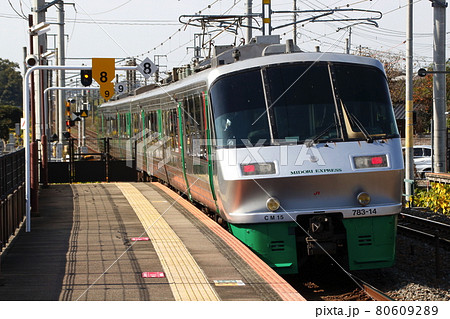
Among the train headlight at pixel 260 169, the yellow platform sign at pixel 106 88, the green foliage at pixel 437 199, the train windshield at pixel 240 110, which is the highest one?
the yellow platform sign at pixel 106 88

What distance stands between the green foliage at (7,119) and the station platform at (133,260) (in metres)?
48.9

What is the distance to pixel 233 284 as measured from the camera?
8.47 meters

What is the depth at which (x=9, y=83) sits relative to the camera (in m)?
108

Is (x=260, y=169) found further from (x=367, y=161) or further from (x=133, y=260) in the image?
(x=133, y=260)

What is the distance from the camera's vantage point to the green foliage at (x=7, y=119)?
62.1m

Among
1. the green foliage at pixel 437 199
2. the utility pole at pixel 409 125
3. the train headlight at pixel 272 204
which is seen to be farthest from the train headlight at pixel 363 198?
the utility pole at pixel 409 125

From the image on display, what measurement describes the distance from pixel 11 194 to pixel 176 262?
3935 millimetres

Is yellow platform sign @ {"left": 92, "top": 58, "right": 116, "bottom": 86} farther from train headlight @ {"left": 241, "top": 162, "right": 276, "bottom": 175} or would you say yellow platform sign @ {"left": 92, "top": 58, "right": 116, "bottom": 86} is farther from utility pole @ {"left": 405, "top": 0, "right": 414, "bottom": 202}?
train headlight @ {"left": 241, "top": 162, "right": 276, "bottom": 175}

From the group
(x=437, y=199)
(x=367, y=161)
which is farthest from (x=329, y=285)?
(x=437, y=199)

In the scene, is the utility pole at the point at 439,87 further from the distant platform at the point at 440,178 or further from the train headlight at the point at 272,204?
the train headlight at the point at 272,204

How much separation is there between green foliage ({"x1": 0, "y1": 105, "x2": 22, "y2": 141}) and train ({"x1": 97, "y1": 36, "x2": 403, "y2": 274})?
175 feet

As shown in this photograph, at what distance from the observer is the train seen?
1043 centimetres

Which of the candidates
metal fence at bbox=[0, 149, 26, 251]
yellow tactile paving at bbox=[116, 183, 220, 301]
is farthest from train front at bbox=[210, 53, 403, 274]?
metal fence at bbox=[0, 149, 26, 251]
